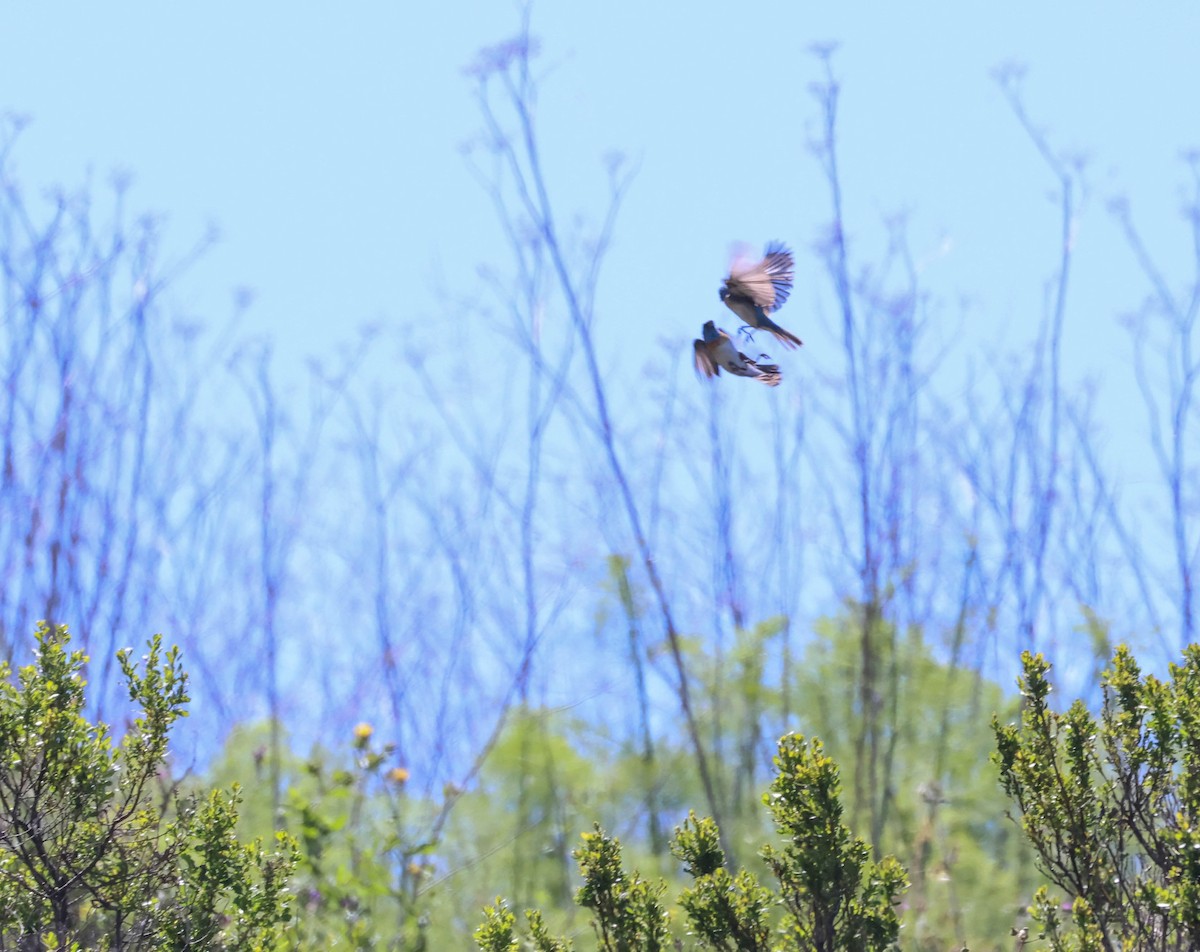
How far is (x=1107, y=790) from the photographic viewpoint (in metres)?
3.44

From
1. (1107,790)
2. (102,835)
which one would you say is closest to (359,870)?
(102,835)

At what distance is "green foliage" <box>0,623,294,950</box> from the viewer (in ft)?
10.6

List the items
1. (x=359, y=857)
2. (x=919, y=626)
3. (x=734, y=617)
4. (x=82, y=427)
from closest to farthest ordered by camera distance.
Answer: (x=359, y=857) < (x=82, y=427) < (x=734, y=617) < (x=919, y=626)

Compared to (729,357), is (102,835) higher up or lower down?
lower down

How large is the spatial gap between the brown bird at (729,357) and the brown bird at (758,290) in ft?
0.23

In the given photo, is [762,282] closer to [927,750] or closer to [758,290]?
[758,290]

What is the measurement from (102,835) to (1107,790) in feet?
8.04

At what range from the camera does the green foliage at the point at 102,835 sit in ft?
10.6

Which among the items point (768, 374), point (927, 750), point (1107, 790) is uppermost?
point (927, 750)

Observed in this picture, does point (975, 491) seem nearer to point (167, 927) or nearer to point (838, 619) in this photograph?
point (838, 619)

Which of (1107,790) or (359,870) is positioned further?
(359,870)

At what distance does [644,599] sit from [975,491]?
1795 millimetres

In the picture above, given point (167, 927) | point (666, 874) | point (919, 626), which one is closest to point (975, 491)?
point (919, 626)

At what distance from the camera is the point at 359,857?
17.9ft
